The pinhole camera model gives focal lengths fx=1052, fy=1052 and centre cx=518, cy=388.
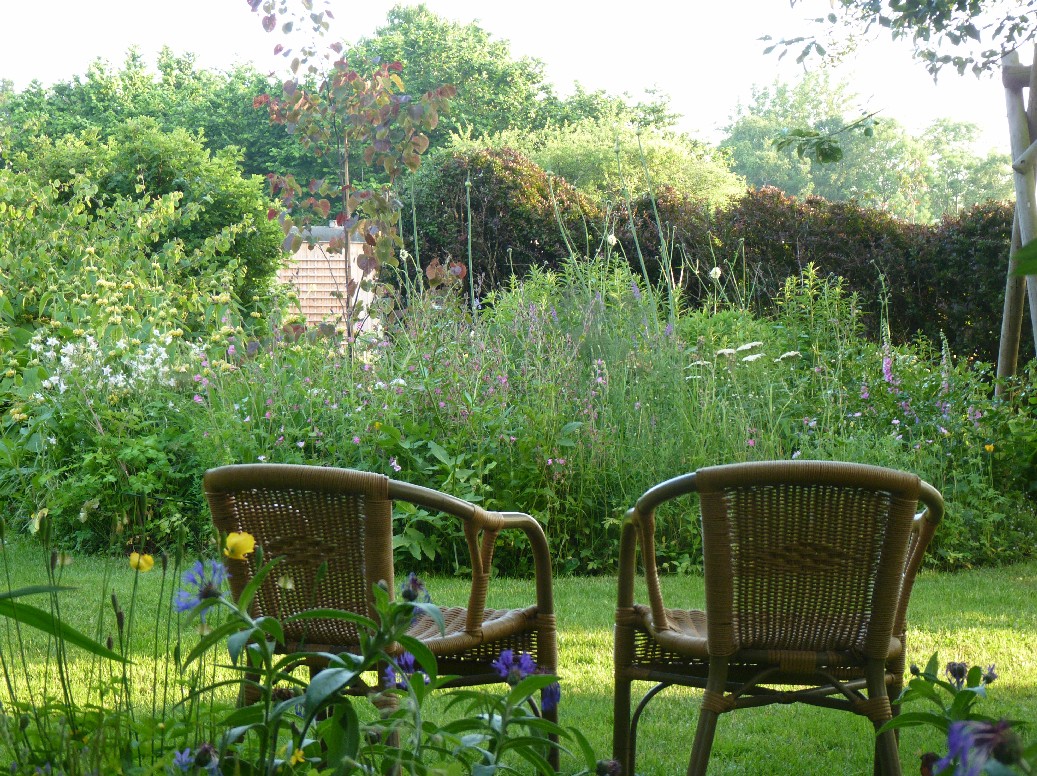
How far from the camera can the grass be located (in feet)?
8.71

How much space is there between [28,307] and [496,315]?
10.5ft

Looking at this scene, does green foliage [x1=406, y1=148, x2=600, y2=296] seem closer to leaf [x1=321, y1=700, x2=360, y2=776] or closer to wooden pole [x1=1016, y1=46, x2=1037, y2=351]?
wooden pole [x1=1016, y1=46, x2=1037, y2=351]

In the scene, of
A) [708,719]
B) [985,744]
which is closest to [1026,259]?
[985,744]

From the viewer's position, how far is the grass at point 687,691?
104 inches

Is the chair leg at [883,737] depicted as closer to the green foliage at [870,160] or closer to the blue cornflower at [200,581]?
the blue cornflower at [200,581]

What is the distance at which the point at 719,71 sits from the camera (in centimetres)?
4688

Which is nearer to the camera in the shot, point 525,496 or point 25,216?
point 525,496

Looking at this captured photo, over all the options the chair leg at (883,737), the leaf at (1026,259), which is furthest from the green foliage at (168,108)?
the leaf at (1026,259)

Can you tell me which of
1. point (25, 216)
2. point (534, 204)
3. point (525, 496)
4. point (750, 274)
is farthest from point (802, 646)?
point (534, 204)

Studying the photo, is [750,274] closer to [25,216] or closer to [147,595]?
[25,216]

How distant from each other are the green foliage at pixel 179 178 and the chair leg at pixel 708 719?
8335mm

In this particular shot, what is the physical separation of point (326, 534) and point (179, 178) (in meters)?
10.1

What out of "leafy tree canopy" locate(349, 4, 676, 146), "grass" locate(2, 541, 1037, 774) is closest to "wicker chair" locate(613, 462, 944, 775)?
"grass" locate(2, 541, 1037, 774)

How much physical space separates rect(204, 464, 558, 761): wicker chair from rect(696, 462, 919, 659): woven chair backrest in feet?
1.31
